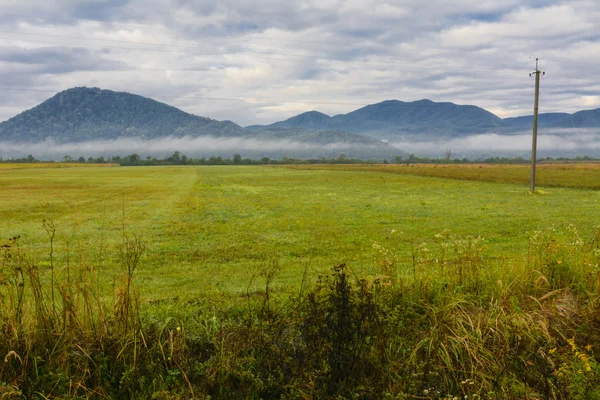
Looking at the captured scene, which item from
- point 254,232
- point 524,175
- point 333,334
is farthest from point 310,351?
point 524,175

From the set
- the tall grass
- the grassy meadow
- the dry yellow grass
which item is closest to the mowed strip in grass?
the grassy meadow

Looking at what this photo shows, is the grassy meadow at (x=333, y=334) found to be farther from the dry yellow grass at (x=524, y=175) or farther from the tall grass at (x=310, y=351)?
the dry yellow grass at (x=524, y=175)

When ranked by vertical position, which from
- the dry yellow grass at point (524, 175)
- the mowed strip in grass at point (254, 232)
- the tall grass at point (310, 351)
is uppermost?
the dry yellow grass at point (524, 175)

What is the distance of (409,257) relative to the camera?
12.9 meters

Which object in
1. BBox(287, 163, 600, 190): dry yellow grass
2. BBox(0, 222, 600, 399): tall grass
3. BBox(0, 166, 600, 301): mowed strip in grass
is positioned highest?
BBox(287, 163, 600, 190): dry yellow grass

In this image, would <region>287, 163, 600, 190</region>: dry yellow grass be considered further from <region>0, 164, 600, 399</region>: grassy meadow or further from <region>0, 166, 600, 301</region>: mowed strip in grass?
<region>0, 164, 600, 399</region>: grassy meadow

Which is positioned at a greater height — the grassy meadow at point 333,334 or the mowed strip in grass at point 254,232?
the grassy meadow at point 333,334

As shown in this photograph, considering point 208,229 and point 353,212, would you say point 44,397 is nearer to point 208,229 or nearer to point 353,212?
point 208,229

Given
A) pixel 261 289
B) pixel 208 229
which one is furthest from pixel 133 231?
pixel 261 289

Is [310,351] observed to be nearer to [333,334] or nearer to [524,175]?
[333,334]

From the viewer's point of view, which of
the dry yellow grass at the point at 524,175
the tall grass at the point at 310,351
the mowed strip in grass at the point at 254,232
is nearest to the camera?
the tall grass at the point at 310,351

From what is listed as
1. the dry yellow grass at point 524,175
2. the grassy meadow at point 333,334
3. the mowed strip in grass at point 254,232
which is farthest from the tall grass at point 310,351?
the dry yellow grass at point 524,175

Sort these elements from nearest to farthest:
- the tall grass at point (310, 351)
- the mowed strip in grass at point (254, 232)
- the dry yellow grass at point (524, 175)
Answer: the tall grass at point (310, 351) < the mowed strip in grass at point (254, 232) < the dry yellow grass at point (524, 175)

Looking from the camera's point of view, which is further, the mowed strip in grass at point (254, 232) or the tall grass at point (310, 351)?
the mowed strip in grass at point (254, 232)
